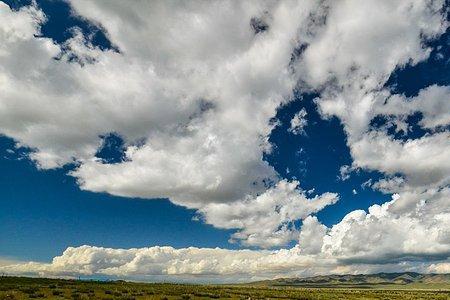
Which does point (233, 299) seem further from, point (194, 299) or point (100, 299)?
point (100, 299)

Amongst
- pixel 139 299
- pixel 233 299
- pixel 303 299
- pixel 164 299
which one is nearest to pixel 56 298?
pixel 139 299

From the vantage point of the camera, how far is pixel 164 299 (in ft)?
217

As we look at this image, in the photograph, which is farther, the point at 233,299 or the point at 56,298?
the point at 233,299

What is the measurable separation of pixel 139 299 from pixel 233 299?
23459 millimetres

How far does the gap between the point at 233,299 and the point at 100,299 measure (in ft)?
102

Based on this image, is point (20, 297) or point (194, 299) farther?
point (194, 299)

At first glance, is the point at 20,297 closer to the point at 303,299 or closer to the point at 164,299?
the point at 164,299

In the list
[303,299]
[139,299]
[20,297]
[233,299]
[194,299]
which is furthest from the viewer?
[303,299]

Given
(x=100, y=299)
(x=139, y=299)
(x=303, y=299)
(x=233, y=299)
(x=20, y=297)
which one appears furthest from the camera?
(x=303, y=299)

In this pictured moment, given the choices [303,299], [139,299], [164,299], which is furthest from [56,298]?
[303,299]

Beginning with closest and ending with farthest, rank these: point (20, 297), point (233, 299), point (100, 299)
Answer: point (20, 297) → point (100, 299) → point (233, 299)

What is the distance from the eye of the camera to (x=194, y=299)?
72.0 m

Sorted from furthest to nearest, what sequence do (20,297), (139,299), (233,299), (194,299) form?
(233,299)
(194,299)
(139,299)
(20,297)

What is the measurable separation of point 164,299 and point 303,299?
4581cm
